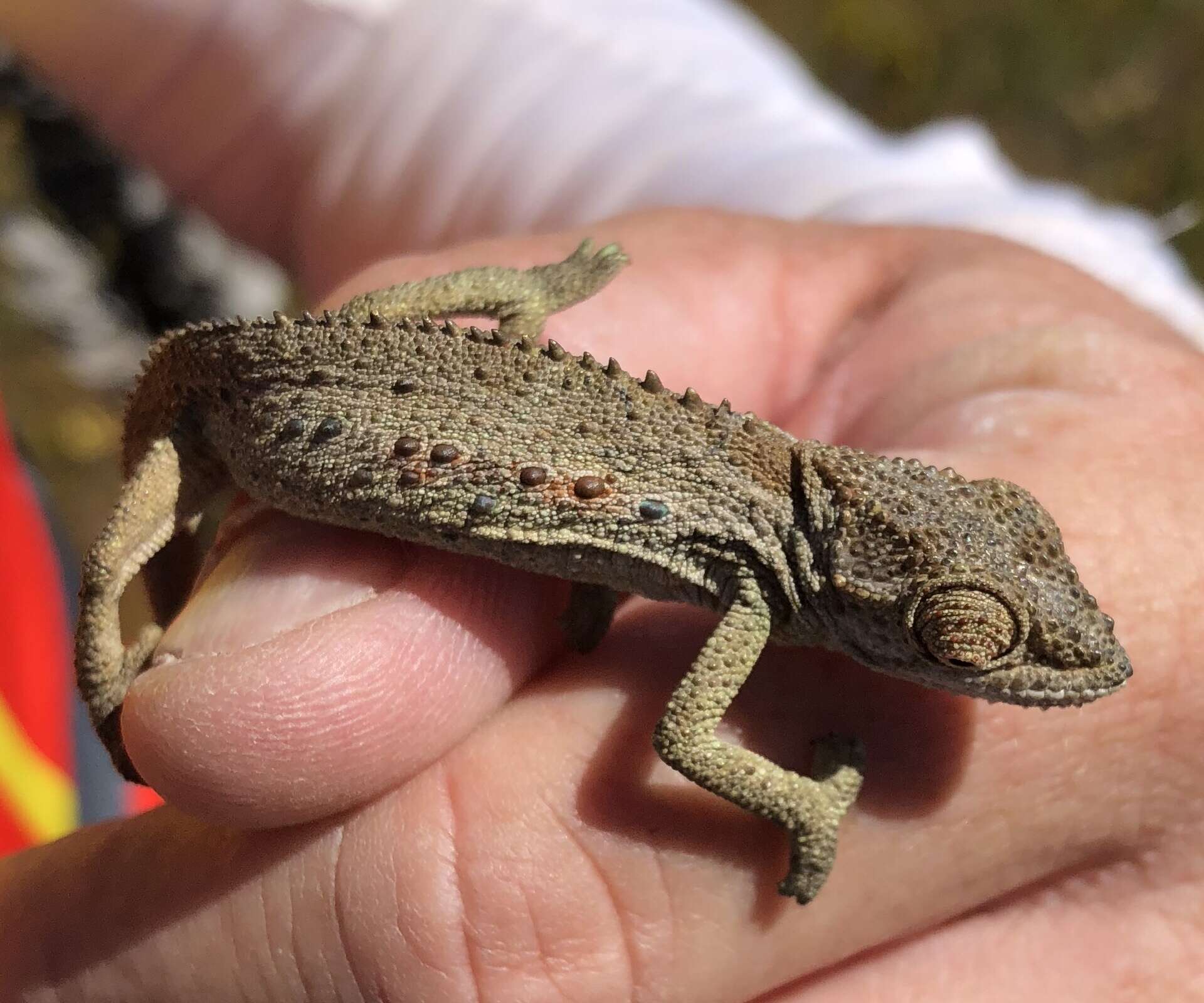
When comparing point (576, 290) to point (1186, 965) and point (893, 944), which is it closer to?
point (893, 944)

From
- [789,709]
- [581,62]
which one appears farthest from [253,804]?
[581,62]

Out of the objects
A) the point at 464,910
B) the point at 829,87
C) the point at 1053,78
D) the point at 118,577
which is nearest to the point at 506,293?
the point at 118,577

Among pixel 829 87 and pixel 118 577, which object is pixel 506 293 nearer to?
pixel 118 577

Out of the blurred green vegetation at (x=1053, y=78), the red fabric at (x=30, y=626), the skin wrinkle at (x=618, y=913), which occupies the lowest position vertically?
the red fabric at (x=30, y=626)

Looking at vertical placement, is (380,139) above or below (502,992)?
above

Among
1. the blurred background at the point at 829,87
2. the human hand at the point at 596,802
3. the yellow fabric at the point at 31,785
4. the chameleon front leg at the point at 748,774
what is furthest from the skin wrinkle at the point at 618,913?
the blurred background at the point at 829,87

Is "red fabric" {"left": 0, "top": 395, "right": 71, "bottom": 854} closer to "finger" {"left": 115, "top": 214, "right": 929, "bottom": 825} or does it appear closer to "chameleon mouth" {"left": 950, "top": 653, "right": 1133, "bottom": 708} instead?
"finger" {"left": 115, "top": 214, "right": 929, "bottom": 825}

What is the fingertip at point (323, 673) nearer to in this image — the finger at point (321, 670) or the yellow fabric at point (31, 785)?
the finger at point (321, 670)
